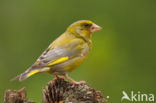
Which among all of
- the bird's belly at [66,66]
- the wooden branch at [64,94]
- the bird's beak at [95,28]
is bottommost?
the wooden branch at [64,94]

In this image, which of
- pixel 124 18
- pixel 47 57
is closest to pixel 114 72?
pixel 124 18

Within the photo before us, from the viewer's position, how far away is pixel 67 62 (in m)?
6.90

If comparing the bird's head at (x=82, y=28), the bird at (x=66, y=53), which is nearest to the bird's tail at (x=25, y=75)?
the bird at (x=66, y=53)

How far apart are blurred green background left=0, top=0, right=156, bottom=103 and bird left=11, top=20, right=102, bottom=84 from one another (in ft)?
5.27

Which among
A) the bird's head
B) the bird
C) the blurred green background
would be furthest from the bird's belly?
the blurred green background

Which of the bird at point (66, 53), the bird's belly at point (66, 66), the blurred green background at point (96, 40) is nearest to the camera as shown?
the bird at point (66, 53)

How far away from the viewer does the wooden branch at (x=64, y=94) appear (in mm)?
5751

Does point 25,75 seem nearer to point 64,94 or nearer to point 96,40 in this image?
point 64,94

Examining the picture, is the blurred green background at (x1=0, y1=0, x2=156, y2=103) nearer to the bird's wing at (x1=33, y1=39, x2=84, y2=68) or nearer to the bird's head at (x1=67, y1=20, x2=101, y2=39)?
the bird's head at (x1=67, y1=20, x2=101, y2=39)

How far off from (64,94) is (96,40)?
4.15 metres

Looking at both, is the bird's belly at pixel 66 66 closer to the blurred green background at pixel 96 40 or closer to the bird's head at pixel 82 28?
the bird's head at pixel 82 28

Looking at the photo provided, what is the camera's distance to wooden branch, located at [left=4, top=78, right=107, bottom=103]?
5751 mm

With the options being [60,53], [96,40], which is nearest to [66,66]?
[60,53]

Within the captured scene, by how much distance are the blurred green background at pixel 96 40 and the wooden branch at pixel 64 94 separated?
2599mm
